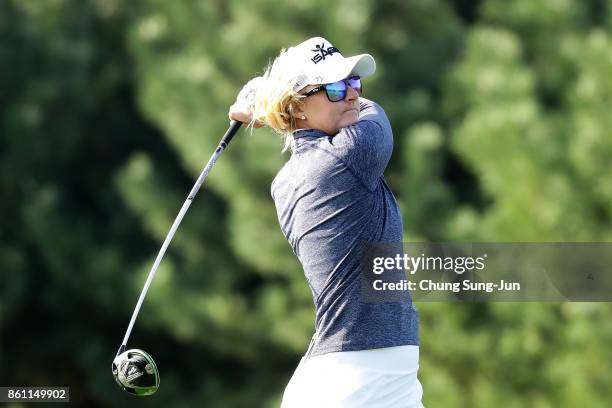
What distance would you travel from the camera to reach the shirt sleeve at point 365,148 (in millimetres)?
2910

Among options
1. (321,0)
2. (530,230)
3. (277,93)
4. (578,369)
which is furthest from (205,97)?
(277,93)

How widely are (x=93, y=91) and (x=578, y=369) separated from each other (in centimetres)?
554

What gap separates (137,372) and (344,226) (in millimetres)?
845

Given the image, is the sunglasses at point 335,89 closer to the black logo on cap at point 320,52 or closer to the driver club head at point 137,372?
the black logo on cap at point 320,52

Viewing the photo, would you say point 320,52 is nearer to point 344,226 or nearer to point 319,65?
point 319,65

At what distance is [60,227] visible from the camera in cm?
1080

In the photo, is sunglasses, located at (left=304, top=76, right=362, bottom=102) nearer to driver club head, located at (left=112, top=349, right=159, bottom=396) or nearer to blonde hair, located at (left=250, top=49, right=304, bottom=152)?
blonde hair, located at (left=250, top=49, right=304, bottom=152)

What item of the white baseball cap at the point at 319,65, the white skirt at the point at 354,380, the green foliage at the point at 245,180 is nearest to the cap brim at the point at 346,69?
the white baseball cap at the point at 319,65

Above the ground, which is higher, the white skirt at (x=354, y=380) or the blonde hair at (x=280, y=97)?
the blonde hair at (x=280, y=97)

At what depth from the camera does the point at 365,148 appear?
292cm

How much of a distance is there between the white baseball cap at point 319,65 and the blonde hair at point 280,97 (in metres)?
0.01

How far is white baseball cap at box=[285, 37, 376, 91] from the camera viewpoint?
3.04 m

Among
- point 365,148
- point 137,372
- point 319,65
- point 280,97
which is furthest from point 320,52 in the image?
point 137,372

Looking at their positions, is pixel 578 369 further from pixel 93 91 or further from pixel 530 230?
pixel 93 91
